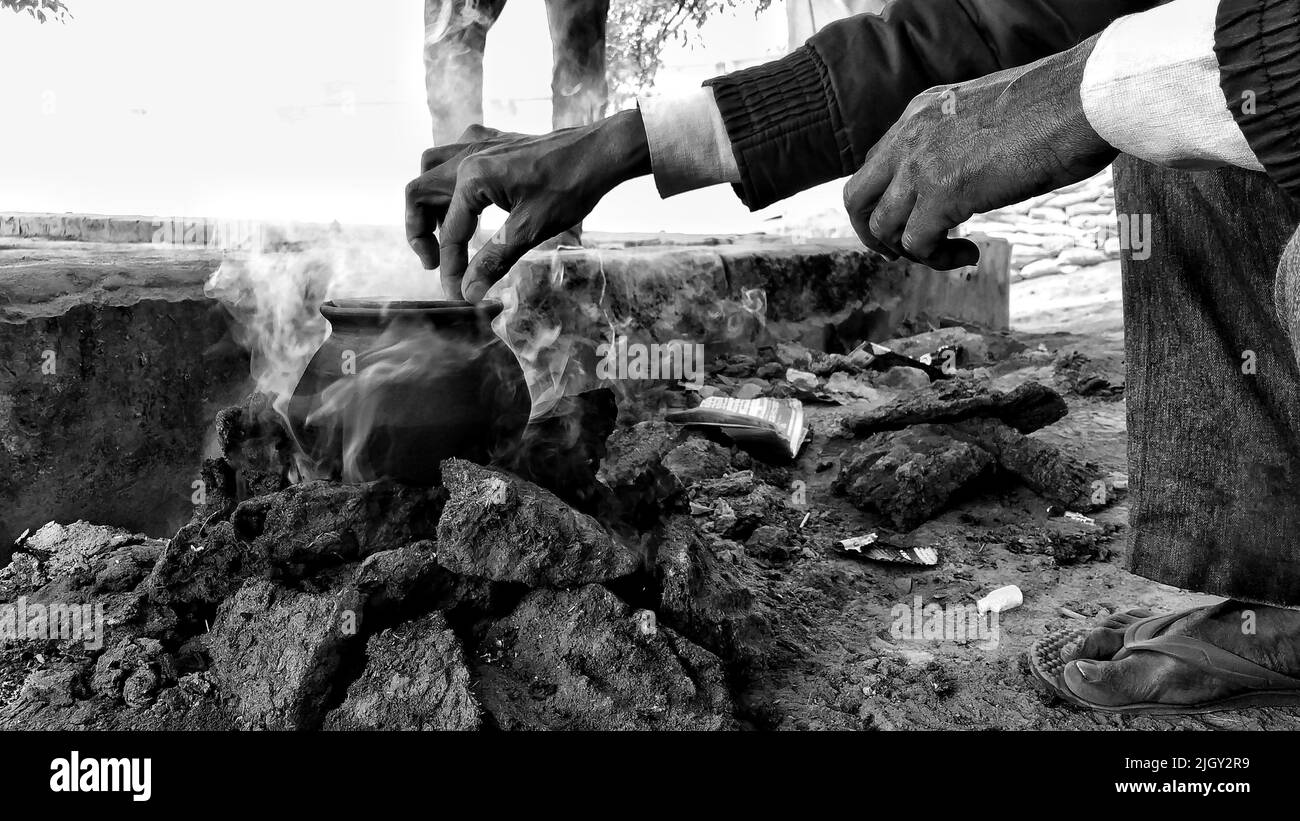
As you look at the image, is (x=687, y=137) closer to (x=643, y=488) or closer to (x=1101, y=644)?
(x=643, y=488)

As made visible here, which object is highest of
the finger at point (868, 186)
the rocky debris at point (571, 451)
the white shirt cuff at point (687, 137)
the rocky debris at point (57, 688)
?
the white shirt cuff at point (687, 137)

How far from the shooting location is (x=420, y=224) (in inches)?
85.7

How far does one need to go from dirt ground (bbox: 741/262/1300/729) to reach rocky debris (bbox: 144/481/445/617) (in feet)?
3.14

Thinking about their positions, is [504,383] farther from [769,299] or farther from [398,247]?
[769,299]

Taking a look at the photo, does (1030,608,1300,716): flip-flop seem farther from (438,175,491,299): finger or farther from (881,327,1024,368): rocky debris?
(881,327,1024,368): rocky debris

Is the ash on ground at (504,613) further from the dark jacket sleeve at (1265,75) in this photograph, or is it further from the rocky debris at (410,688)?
the dark jacket sleeve at (1265,75)

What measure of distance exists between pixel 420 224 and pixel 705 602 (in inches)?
44.5

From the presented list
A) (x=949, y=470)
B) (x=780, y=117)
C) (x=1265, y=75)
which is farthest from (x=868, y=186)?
(x=949, y=470)

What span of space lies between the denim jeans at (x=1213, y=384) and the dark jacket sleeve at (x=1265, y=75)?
0.89 m

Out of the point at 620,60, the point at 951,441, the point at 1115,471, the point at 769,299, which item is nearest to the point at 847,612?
the point at 951,441

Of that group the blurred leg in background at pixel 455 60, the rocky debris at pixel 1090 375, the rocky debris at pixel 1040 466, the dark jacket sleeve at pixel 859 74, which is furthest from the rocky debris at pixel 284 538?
the rocky debris at pixel 1090 375

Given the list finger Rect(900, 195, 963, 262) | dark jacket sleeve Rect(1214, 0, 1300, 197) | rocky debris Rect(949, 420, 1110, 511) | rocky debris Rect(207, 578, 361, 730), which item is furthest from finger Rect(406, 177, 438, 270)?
rocky debris Rect(949, 420, 1110, 511)

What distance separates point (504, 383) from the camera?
2393 millimetres

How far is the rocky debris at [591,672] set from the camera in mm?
1949
